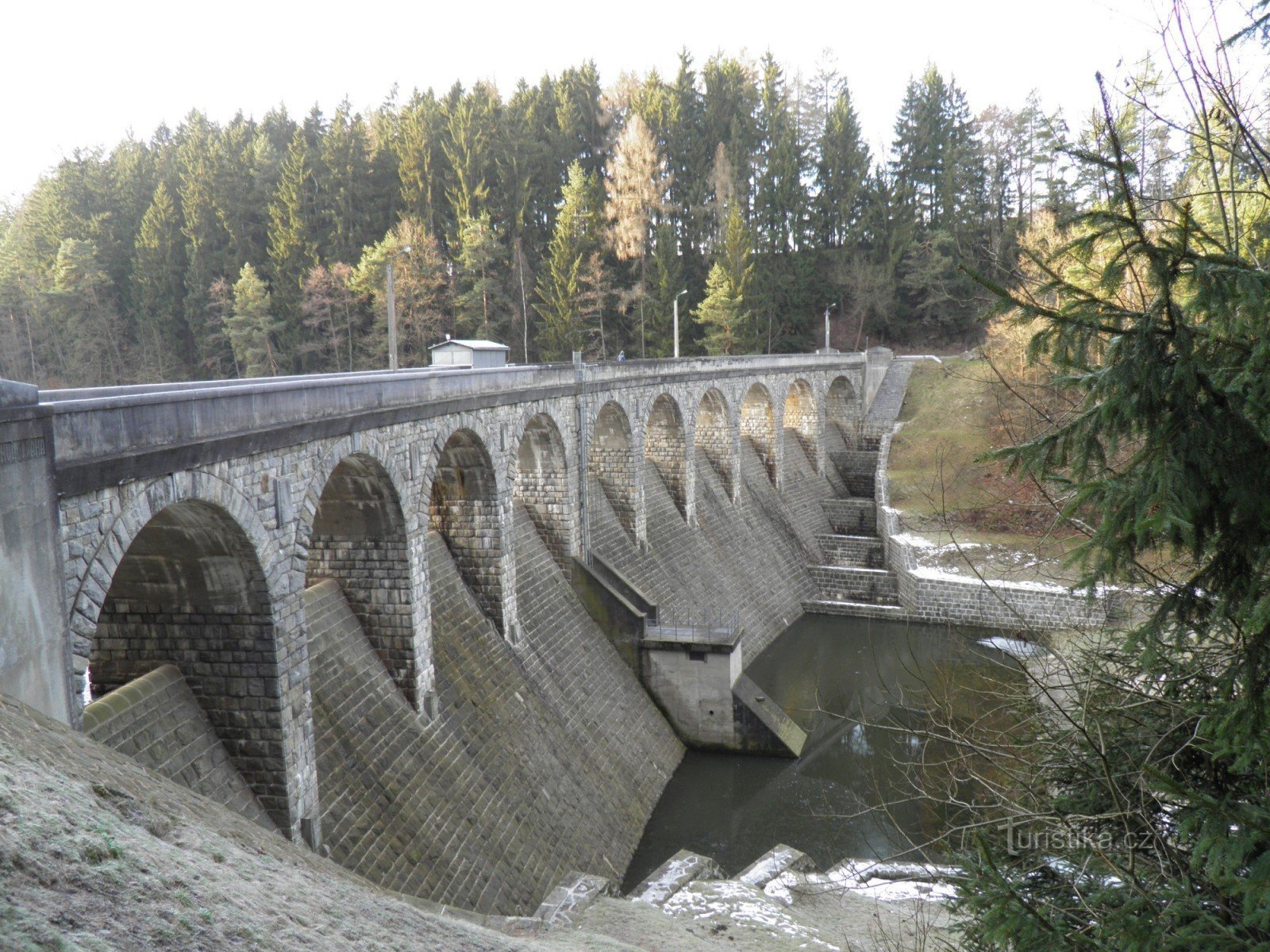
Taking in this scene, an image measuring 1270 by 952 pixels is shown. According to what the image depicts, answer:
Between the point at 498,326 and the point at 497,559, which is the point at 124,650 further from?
the point at 498,326

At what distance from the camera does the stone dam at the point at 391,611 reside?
7699mm

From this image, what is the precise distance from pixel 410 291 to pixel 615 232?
10606 mm

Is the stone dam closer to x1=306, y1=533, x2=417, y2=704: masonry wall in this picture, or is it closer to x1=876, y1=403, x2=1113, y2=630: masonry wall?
x1=306, y1=533, x2=417, y2=704: masonry wall

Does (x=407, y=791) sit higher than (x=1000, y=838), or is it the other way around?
(x=1000, y=838)

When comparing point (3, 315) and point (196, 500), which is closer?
point (196, 500)

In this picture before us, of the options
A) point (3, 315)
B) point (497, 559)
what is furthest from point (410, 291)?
point (497, 559)

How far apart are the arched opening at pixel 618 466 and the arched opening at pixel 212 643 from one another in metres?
13.8

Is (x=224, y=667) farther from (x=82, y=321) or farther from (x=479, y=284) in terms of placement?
(x=82, y=321)

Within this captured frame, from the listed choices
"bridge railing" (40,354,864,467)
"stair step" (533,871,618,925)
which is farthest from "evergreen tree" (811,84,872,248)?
"stair step" (533,871,618,925)

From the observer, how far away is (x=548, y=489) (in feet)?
67.5

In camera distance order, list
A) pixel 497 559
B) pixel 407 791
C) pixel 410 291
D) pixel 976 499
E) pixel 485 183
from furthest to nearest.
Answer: pixel 485 183, pixel 410 291, pixel 976 499, pixel 497 559, pixel 407 791

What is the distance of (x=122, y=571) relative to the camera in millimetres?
10273

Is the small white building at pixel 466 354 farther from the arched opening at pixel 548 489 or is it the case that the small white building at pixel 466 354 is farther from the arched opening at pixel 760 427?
the arched opening at pixel 760 427

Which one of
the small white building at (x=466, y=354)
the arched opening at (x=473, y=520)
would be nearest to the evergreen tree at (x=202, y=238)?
the small white building at (x=466, y=354)
